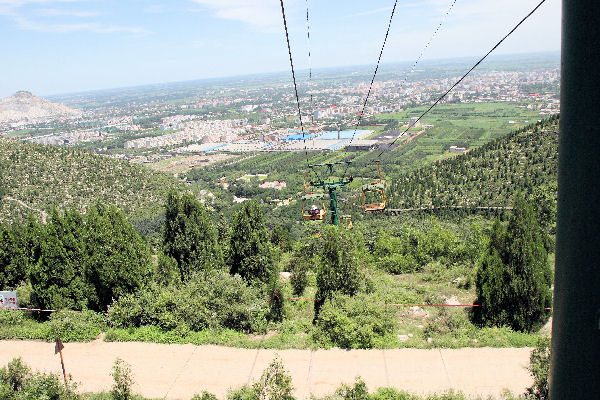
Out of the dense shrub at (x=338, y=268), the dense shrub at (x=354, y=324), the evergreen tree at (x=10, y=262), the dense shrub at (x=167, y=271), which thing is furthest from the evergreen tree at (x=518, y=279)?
the evergreen tree at (x=10, y=262)

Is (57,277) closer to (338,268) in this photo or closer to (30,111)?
(338,268)

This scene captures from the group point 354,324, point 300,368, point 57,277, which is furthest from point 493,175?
point 57,277

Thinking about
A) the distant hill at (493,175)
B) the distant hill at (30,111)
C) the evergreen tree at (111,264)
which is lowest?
the distant hill at (493,175)

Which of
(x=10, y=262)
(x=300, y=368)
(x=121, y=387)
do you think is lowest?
(x=300, y=368)

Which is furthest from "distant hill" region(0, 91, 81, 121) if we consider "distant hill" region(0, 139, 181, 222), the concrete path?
the concrete path

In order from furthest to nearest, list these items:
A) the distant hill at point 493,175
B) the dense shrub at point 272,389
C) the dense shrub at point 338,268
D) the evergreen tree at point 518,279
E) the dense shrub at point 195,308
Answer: the distant hill at point 493,175 < the dense shrub at point 338,268 < the dense shrub at point 195,308 < the evergreen tree at point 518,279 < the dense shrub at point 272,389

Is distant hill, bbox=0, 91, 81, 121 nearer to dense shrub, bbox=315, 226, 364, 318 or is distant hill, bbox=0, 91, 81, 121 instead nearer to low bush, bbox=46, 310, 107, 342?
low bush, bbox=46, 310, 107, 342

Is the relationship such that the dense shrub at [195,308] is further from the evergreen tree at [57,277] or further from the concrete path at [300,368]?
the evergreen tree at [57,277]
